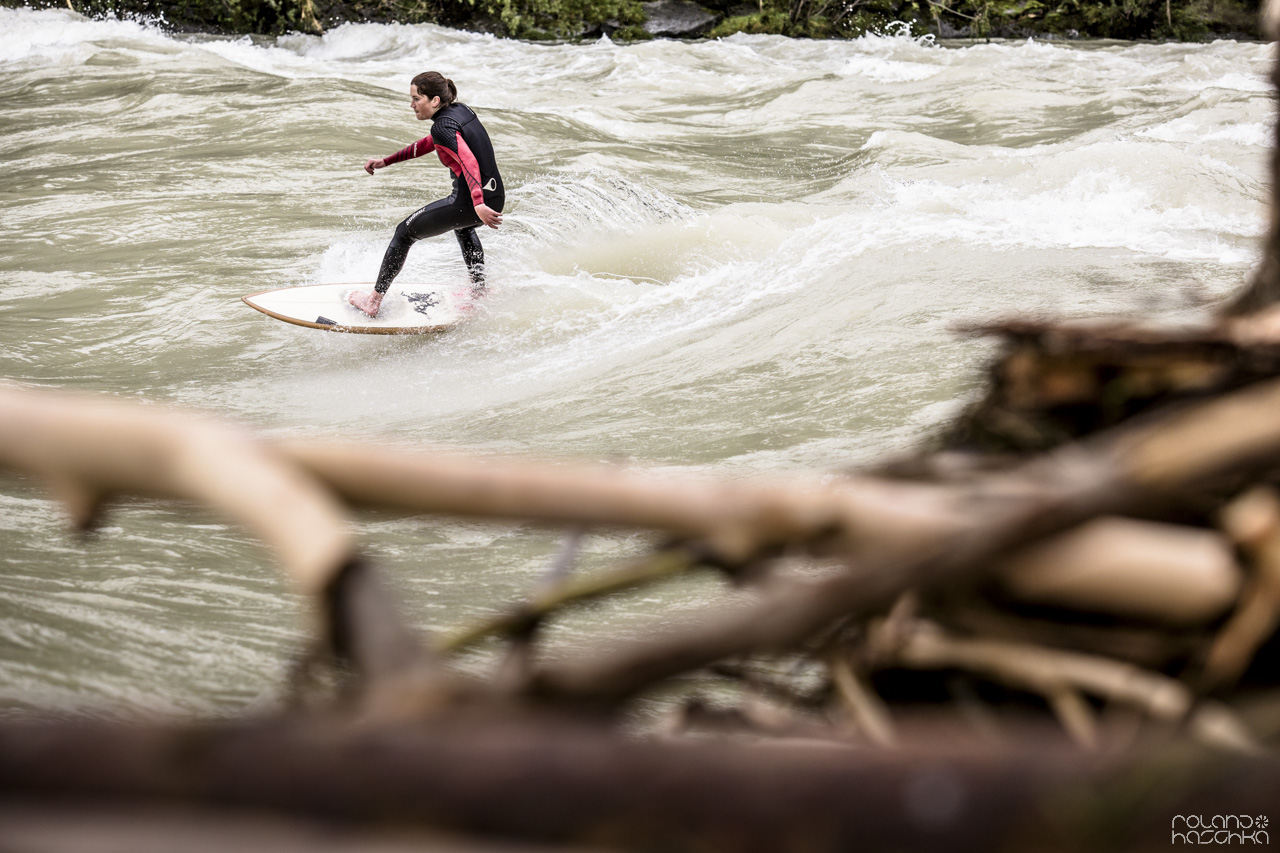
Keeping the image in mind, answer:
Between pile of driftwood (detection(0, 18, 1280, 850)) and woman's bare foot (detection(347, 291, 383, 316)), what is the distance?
277 inches

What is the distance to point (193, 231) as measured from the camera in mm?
9578

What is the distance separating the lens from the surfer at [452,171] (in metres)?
7.41

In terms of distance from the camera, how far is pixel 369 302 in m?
7.97

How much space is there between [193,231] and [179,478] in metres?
9.57

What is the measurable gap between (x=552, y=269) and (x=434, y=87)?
221cm

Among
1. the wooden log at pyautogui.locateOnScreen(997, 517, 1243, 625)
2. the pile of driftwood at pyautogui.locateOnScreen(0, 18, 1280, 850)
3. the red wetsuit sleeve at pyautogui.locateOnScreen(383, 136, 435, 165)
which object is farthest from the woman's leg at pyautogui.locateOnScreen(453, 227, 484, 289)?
the wooden log at pyautogui.locateOnScreen(997, 517, 1243, 625)

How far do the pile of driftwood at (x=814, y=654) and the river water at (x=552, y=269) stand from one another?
0.50 metres

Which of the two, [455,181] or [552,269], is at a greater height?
[455,181]

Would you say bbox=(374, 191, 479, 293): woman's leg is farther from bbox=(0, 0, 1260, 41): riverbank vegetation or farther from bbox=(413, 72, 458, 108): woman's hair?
bbox=(0, 0, 1260, 41): riverbank vegetation

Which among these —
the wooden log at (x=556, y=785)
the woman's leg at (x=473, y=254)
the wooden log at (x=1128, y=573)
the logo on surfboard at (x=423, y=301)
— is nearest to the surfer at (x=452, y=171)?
the woman's leg at (x=473, y=254)

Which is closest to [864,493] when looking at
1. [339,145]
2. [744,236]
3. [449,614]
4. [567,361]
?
[449,614]

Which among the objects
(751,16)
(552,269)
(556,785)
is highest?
(751,16)
